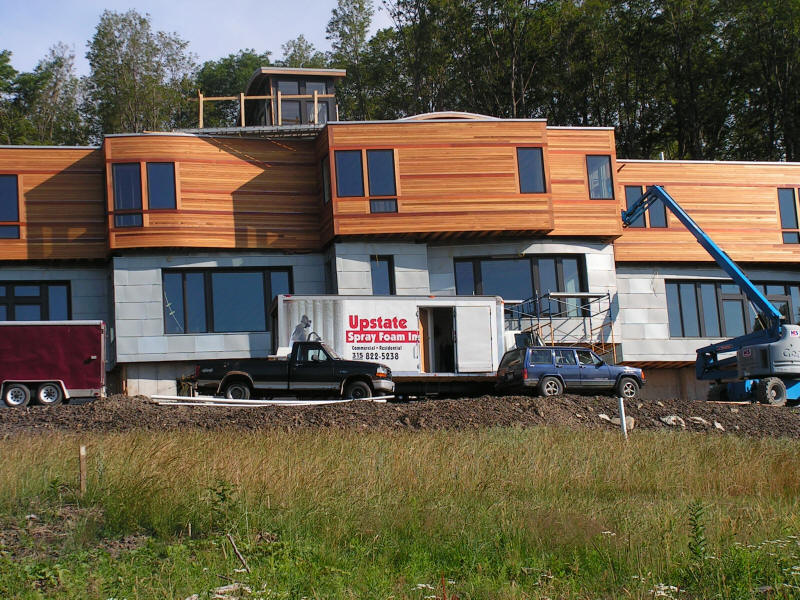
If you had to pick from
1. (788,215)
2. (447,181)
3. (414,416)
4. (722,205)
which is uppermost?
(447,181)

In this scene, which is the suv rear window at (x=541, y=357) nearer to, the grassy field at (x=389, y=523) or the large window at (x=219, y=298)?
the large window at (x=219, y=298)

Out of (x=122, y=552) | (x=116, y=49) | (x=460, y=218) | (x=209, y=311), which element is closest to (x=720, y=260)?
(x=460, y=218)

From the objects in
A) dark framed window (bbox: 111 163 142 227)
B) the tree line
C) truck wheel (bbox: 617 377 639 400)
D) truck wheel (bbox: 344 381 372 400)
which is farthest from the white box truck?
the tree line

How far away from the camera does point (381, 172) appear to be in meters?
30.0

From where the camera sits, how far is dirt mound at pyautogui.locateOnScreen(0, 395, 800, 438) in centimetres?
1803

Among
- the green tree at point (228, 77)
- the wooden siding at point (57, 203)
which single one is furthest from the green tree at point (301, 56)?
the wooden siding at point (57, 203)

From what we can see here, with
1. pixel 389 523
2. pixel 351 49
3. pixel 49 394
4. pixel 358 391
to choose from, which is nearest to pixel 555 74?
pixel 351 49

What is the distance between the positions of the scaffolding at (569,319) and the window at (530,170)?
11.4ft

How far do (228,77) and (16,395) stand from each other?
44.5 m

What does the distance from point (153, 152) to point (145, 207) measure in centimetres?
184

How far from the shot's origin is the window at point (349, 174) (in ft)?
97.1

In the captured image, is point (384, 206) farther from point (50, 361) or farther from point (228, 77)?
point (228, 77)

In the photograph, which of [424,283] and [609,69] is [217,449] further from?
[609,69]

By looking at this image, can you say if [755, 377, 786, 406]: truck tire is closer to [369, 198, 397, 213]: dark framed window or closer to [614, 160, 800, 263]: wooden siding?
[614, 160, 800, 263]: wooden siding
